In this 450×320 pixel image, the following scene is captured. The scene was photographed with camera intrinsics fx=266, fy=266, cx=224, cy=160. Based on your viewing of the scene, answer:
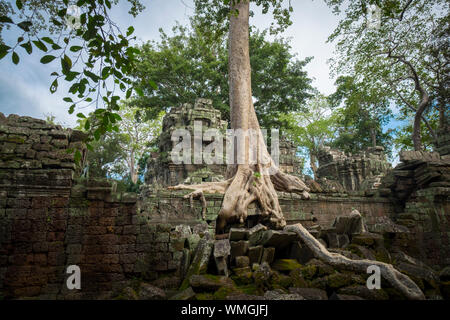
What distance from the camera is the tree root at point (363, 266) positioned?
3020 mm

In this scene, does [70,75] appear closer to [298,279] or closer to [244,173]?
[298,279]

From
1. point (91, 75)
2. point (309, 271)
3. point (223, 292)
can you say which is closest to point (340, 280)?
point (309, 271)

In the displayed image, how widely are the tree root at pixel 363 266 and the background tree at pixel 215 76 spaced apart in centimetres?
1602

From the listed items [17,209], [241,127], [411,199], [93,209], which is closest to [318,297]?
[93,209]

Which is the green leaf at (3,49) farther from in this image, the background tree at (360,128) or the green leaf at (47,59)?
the background tree at (360,128)

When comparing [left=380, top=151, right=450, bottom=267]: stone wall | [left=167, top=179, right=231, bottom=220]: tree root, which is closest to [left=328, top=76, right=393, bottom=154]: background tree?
[left=380, top=151, right=450, bottom=267]: stone wall

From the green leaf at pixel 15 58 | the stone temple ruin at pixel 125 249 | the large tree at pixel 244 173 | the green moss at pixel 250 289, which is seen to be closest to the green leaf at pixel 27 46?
the green leaf at pixel 15 58

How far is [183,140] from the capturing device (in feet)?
47.7

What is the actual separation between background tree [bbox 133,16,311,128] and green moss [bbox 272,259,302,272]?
53.0ft

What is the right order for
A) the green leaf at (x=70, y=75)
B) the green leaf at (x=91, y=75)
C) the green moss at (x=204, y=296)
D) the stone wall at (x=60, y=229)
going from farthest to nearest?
the stone wall at (x=60, y=229), the green moss at (x=204, y=296), the green leaf at (x=91, y=75), the green leaf at (x=70, y=75)

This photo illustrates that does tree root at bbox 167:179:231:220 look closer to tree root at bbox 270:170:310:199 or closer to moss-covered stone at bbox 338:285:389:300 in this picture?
tree root at bbox 270:170:310:199

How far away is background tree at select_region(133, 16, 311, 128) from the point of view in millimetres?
19641

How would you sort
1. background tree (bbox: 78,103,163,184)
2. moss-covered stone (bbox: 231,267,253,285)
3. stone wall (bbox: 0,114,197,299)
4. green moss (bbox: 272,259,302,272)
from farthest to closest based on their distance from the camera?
background tree (bbox: 78,103,163,184), green moss (bbox: 272,259,302,272), stone wall (bbox: 0,114,197,299), moss-covered stone (bbox: 231,267,253,285)
